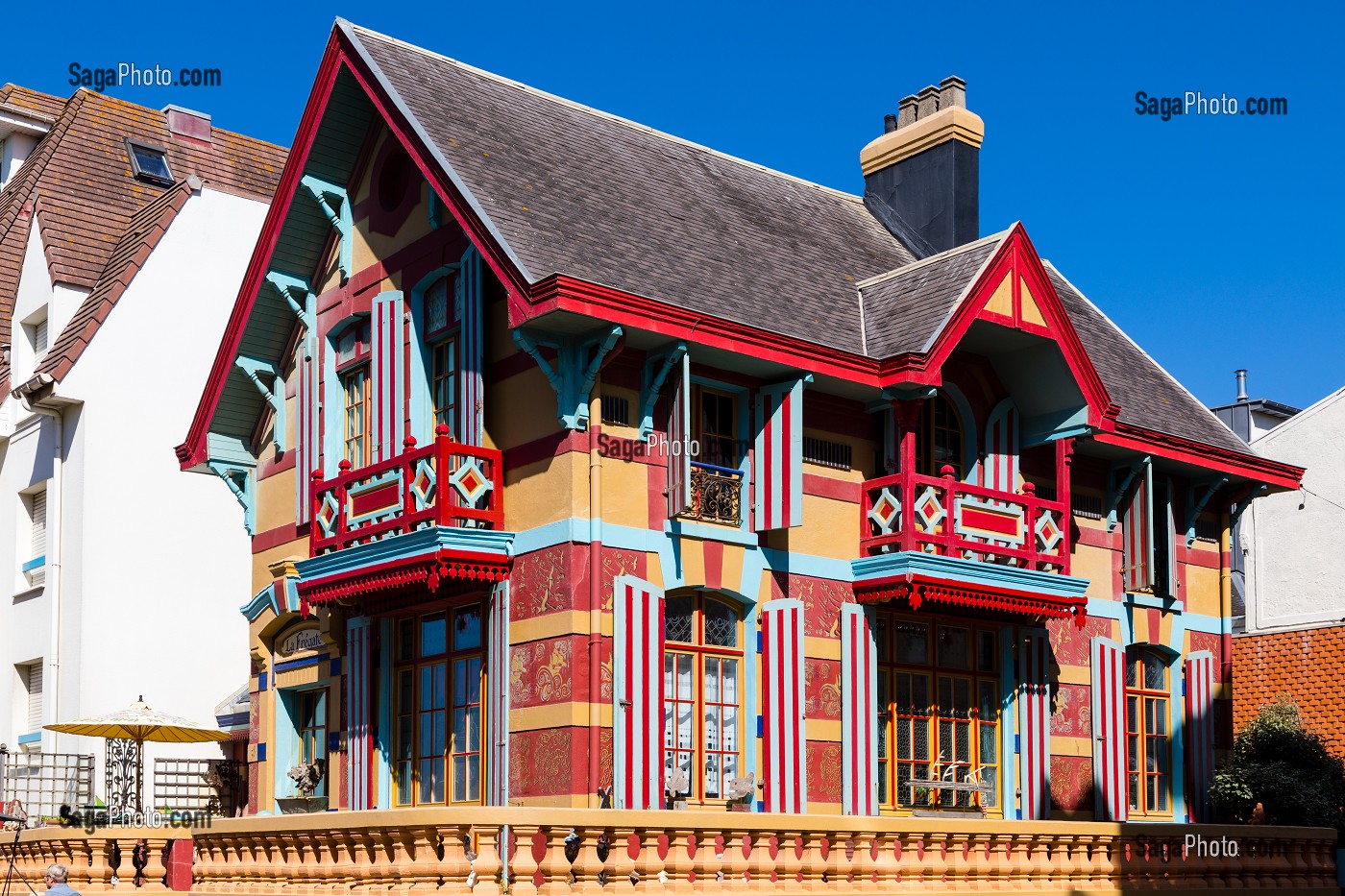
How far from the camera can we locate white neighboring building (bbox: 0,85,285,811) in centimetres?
3028

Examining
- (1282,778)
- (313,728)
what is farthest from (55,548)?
(1282,778)

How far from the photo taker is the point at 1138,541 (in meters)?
24.7

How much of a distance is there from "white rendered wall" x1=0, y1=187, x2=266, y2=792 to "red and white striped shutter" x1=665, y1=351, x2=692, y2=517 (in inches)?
578

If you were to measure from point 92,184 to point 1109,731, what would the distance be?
22200 millimetres

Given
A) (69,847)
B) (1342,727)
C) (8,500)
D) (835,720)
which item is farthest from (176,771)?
(1342,727)

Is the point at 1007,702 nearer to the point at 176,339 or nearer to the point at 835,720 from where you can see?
the point at 835,720

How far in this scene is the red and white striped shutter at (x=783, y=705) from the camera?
19734 millimetres

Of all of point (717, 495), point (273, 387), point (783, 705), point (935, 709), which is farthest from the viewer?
point (273, 387)

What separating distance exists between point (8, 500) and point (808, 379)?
18654 mm

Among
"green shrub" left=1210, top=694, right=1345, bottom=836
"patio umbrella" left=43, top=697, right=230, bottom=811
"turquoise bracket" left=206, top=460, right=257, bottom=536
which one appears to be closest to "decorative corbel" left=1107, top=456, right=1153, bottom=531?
"green shrub" left=1210, top=694, right=1345, bottom=836

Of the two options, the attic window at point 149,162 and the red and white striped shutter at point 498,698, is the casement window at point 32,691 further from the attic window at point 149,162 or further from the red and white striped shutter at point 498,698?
the red and white striped shutter at point 498,698

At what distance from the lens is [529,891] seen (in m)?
13.7

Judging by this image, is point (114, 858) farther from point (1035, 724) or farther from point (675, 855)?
point (1035, 724)

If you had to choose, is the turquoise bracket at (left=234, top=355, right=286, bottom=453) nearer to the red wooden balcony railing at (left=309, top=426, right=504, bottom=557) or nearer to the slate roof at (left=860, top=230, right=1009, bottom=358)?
the red wooden balcony railing at (left=309, top=426, right=504, bottom=557)
